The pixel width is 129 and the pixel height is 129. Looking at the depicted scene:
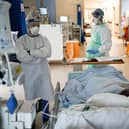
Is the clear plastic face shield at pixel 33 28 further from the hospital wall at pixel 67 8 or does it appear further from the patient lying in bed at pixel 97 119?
the hospital wall at pixel 67 8

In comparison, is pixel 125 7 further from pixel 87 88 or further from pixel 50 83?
pixel 87 88

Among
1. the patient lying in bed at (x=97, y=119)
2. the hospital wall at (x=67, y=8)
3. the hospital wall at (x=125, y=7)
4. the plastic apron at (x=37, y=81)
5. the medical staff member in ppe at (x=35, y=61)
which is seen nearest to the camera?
the patient lying in bed at (x=97, y=119)

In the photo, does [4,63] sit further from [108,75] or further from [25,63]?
[25,63]

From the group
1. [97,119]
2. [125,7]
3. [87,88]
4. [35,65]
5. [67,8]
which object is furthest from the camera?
[125,7]

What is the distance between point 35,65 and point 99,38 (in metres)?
1.05

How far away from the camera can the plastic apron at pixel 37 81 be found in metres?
3.36

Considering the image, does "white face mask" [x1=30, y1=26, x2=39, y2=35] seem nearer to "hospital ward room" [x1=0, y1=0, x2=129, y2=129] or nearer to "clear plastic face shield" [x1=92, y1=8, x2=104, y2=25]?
"hospital ward room" [x1=0, y1=0, x2=129, y2=129]

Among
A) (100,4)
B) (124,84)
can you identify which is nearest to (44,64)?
(124,84)

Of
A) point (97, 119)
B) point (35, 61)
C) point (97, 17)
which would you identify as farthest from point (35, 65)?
point (97, 119)

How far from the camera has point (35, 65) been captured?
3.36m

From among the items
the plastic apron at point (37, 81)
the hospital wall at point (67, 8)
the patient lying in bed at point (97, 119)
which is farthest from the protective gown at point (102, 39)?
the hospital wall at point (67, 8)

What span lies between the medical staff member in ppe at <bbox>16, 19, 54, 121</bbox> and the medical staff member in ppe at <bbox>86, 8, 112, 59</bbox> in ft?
2.31

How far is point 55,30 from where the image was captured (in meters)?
6.86

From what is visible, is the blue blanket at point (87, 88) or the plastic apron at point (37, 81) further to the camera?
the plastic apron at point (37, 81)
